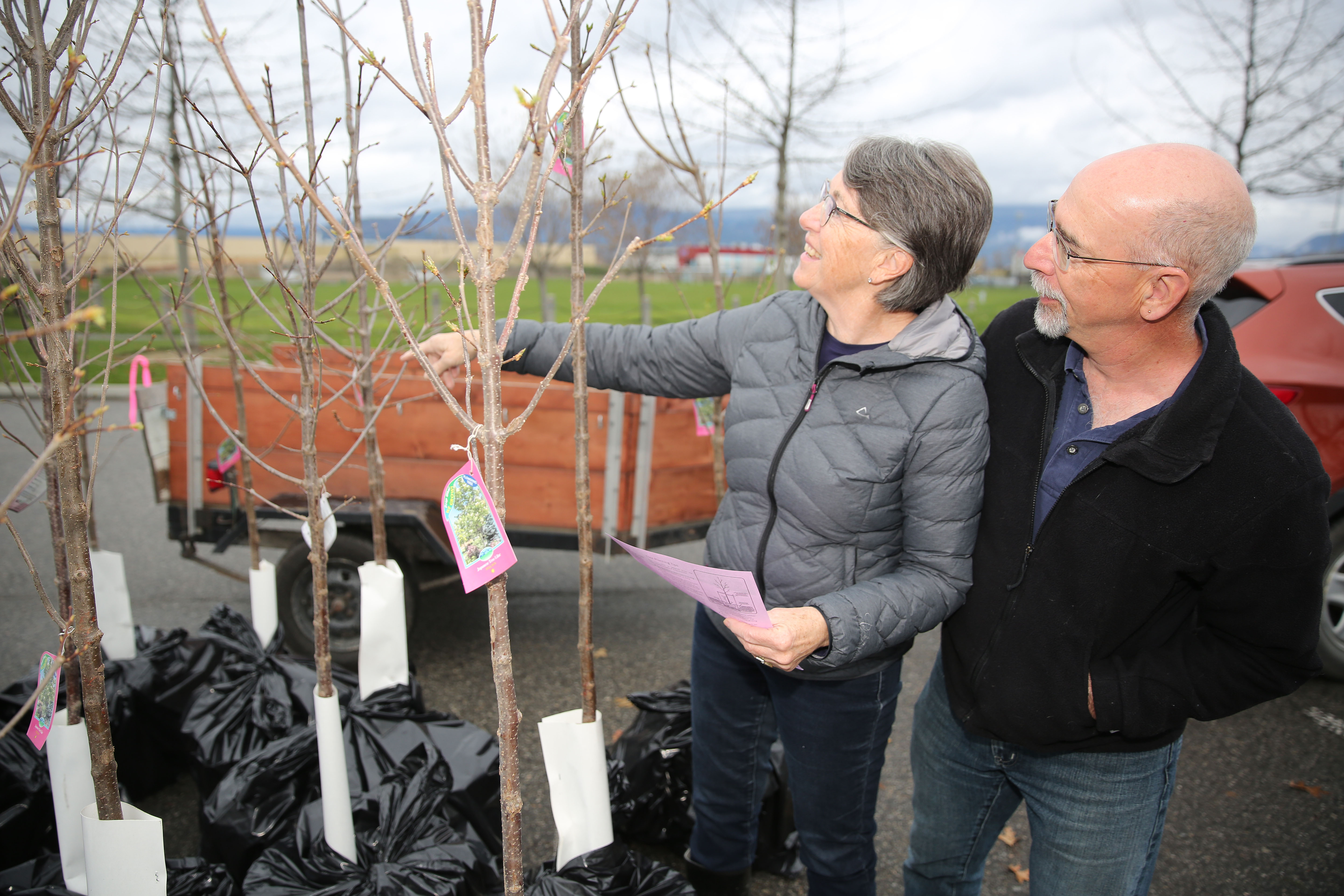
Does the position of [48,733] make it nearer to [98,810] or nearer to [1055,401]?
[98,810]

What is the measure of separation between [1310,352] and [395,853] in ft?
12.1

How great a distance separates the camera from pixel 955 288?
1.62 meters

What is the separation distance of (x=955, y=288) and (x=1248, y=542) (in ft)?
2.24

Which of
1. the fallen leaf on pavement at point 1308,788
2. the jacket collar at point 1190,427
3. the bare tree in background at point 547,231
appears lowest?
the fallen leaf on pavement at point 1308,788

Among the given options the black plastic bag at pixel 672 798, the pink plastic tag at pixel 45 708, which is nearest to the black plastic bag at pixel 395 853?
the black plastic bag at pixel 672 798

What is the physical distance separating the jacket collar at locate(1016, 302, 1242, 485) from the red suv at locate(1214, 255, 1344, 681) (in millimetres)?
2183

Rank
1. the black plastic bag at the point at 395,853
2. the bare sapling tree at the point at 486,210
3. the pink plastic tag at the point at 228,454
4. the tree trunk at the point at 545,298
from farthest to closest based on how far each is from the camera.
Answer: the tree trunk at the point at 545,298, the pink plastic tag at the point at 228,454, the black plastic bag at the point at 395,853, the bare sapling tree at the point at 486,210

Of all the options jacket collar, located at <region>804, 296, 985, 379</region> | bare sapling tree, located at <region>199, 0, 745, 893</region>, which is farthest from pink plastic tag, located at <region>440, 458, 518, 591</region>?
jacket collar, located at <region>804, 296, 985, 379</region>

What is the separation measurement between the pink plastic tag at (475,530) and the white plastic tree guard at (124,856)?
31.8 inches

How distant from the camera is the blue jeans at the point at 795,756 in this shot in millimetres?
1689

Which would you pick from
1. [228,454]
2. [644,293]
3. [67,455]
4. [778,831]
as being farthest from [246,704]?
[644,293]

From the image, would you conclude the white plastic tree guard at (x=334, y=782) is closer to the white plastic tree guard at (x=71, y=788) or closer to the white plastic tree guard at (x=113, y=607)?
the white plastic tree guard at (x=71, y=788)

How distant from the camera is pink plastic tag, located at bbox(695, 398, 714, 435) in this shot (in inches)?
121

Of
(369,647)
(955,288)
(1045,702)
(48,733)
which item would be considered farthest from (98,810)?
(955,288)
